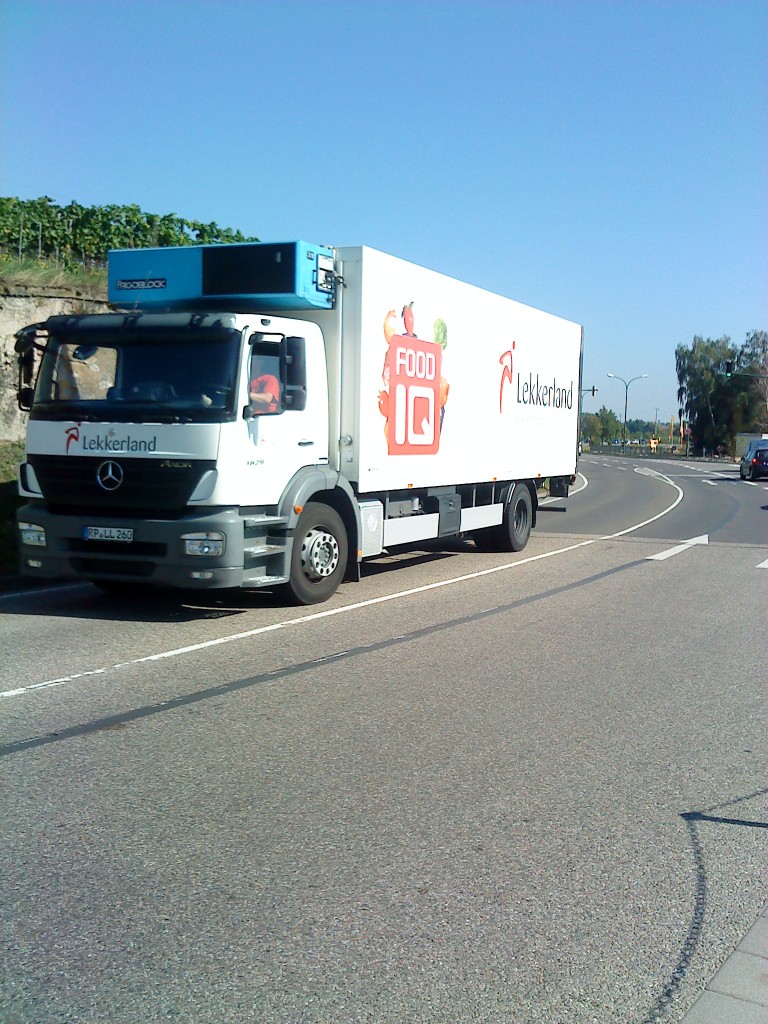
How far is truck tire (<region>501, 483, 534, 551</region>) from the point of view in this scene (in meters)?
16.0

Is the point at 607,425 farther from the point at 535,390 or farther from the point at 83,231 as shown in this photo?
the point at 535,390

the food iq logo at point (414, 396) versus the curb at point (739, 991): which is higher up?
the food iq logo at point (414, 396)

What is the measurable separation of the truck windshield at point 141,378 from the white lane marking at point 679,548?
836 centimetres

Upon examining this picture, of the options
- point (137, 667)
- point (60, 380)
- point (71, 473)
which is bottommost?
point (137, 667)

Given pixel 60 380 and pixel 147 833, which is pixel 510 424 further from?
pixel 147 833

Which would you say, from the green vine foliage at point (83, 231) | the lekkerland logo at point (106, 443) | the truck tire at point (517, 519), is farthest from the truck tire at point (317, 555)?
the green vine foliage at point (83, 231)

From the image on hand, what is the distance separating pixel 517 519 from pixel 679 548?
3.02 m

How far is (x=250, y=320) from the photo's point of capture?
969cm

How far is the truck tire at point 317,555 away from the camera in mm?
10297

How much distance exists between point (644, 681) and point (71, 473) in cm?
536

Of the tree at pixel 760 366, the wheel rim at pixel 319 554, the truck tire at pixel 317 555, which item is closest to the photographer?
the truck tire at pixel 317 555

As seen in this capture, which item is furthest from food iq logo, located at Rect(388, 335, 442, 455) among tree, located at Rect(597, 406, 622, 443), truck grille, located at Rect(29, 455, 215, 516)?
tree, located at Rect(597, 406, 622, 443)

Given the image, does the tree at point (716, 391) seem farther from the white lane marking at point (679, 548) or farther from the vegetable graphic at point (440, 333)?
the vegetable graphic at point (440, 333)

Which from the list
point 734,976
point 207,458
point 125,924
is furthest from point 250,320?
point 734,976
